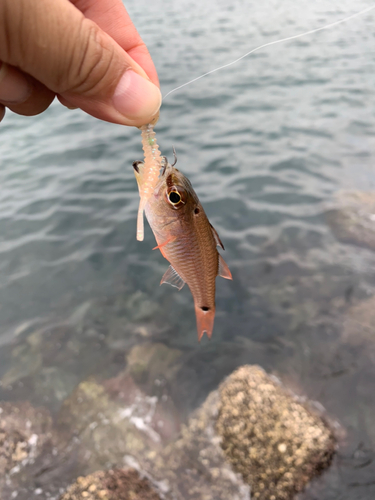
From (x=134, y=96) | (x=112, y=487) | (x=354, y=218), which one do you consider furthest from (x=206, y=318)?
(x=354, y=218)

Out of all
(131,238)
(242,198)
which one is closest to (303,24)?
(242,198)

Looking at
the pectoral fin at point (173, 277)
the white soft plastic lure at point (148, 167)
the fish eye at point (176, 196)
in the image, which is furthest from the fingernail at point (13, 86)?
the pectoral fin at point (173, 277)

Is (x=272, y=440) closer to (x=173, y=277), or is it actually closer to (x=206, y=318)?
(x=206, y=318)

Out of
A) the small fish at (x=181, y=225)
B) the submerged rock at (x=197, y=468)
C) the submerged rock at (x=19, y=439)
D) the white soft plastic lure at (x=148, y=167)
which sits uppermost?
the white soft plastic lure at (x=148, y=167)

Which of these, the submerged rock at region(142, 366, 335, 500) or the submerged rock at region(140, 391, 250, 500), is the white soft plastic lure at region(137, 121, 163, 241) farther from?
the submerged rock at region(140, 391, 250, 500)

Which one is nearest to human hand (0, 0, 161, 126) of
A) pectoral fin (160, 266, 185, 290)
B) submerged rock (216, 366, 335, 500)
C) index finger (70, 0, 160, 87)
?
index finger (70, 0, 160, 87)

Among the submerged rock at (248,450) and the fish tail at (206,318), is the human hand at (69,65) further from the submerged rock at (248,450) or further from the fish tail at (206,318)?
the submerged rock at (248,450)

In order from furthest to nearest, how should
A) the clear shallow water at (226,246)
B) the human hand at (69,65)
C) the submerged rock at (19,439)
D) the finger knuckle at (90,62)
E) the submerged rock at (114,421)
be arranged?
the clear shallow water at (226,246) → the submerged rock at (114,421) → the submerged rock at (19,439) → the finger knuckle at (90,62) → the human hand at (69,65)

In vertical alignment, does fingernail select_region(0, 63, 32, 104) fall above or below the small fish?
above
